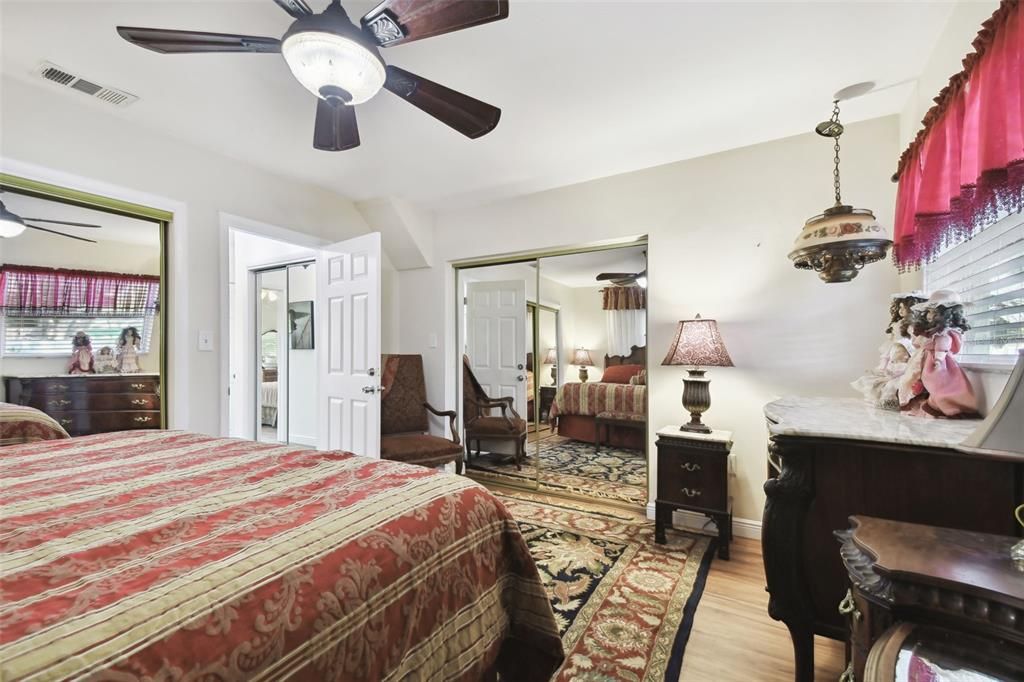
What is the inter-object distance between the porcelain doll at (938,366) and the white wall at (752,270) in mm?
912

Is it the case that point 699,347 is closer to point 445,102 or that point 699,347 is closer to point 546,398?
point 546,398

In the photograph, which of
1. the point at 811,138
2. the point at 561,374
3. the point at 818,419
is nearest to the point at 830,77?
the point at 811,138

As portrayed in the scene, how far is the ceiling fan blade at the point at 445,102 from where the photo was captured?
5.29 ft

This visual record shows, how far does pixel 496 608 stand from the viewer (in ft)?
3.70

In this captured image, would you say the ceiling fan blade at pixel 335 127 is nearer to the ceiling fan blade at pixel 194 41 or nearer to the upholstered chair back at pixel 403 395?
the ceiling fan blade at pixel 194 41

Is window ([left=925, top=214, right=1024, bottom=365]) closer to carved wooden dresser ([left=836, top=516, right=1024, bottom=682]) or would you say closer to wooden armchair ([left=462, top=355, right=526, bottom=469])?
carved wooden dresser ([left=836, top=516, right=1024, bottom=682])

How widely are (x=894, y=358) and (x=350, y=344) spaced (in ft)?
10.8

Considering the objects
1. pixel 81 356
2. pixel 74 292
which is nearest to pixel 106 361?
pixel 81 356

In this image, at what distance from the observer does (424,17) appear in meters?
1.30

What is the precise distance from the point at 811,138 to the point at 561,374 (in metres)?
2.35

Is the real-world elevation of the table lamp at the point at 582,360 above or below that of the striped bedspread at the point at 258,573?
above

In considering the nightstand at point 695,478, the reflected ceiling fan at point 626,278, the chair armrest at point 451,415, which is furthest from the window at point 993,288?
the chair armrest at point 451,415

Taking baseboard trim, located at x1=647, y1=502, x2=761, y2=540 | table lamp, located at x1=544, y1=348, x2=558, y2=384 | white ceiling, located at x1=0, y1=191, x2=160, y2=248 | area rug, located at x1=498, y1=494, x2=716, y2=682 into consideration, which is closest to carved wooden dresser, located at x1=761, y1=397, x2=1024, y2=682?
area rug, located at x1=498, y1=494, x2=716, y2=682

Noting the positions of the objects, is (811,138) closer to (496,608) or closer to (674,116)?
(674,116)
